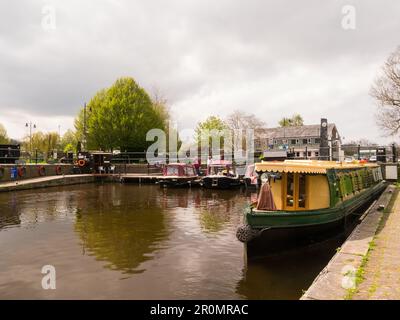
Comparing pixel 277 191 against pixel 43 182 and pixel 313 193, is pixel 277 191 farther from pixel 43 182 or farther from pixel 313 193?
pixel 43 182

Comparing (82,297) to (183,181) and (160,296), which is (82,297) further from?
(183,181)

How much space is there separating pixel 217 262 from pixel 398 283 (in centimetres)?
496

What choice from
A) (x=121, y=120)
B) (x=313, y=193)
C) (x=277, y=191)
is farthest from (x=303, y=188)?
(x=121, y=120)

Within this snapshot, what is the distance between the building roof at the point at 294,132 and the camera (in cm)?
7903

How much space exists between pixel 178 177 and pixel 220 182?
4321 millimetres

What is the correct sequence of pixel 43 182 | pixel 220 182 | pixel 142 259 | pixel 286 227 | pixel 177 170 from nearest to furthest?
1. pixel 286 227
2. pixel 142 259
3. pixel 43 182
4. pixel 220 182
5. pixel 177 170

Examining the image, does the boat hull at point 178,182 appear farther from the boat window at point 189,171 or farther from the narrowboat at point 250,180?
the narrowboat at point 250,180

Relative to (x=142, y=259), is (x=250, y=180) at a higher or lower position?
higher

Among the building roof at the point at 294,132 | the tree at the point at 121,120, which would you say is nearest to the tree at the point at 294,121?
the building roof at the point at 294,132

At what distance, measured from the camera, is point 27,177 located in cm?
3241

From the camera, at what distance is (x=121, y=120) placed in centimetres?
5094

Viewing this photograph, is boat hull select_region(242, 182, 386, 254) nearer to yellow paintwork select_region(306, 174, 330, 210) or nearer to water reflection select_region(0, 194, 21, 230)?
yellow paintwork select_region(306, 174, 330, 210)
